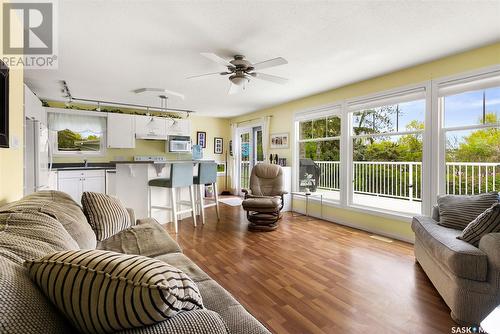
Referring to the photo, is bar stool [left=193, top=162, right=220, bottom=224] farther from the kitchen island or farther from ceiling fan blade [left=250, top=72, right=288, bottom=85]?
ceiling fan blade [left=250, top=72, right=288, bottom=85]

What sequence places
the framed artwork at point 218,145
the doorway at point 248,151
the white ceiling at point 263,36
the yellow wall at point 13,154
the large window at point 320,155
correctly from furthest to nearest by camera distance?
the framed artwork at point 218,145 → the doorway at point 248,151 → the large window at point 320,155 → the white ceiling at point 263,36 → the yellow wall at point 13,154

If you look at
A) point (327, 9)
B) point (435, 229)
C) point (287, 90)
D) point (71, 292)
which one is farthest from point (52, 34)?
point (435, 229)

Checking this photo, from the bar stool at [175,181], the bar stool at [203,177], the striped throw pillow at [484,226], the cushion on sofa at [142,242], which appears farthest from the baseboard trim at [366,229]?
the cushion on sofa at [142,242]

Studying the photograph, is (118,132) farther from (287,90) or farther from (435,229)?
(435,229)

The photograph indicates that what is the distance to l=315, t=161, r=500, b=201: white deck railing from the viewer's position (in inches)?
120

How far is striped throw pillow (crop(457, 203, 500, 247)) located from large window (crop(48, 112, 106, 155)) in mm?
6323

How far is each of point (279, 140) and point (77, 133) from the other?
441 cm

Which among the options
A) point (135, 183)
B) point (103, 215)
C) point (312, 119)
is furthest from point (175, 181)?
point (312, 119)

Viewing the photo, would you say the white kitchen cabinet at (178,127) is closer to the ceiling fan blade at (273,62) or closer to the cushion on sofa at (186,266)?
the ceiling fan blade at (273,62)

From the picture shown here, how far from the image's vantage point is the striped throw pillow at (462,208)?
2.10 meters

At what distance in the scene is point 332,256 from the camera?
2.80m

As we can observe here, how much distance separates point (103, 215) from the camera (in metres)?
1.92

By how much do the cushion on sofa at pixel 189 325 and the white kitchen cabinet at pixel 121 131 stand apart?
18.8 feet

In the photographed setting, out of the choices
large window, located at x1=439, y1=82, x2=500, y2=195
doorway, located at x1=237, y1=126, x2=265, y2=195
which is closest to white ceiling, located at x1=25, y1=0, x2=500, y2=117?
large window, located at x1=439, y1=82, x2=500, y2=195
